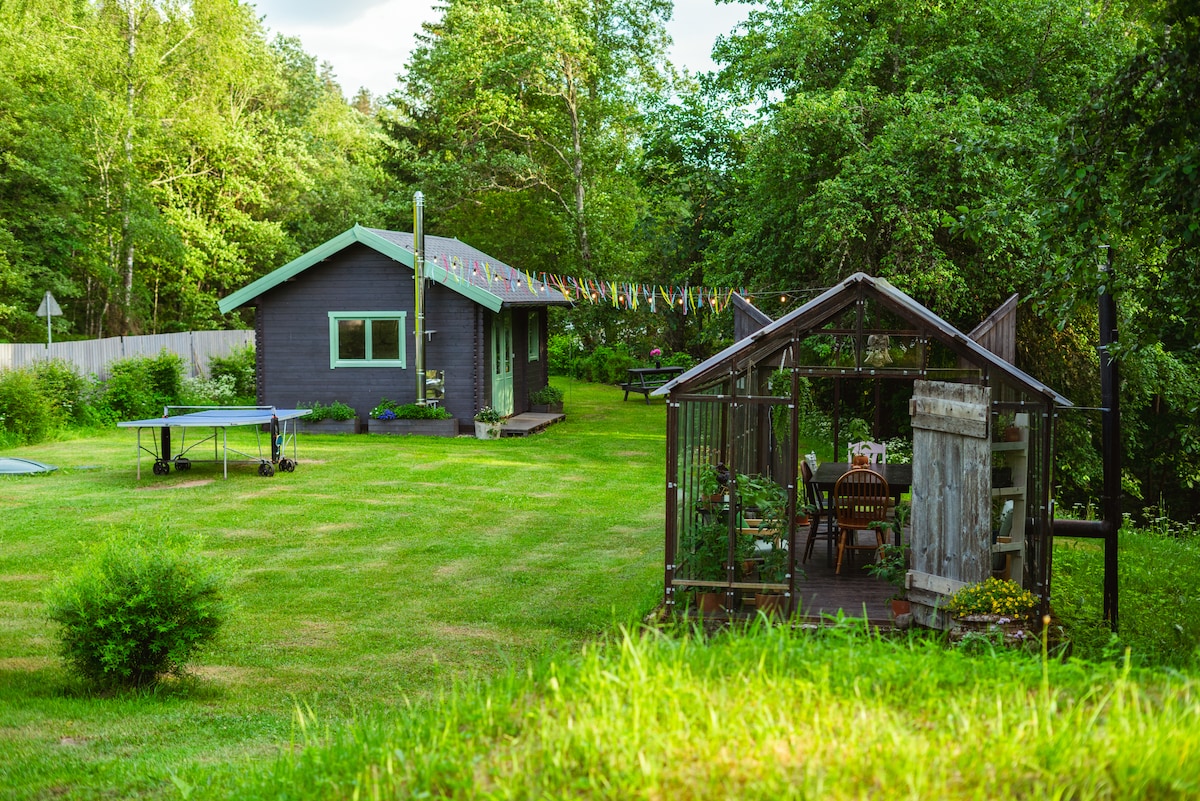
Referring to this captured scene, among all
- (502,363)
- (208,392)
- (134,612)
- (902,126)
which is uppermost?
(902,126)

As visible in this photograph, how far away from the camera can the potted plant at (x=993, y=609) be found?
25.2 ft

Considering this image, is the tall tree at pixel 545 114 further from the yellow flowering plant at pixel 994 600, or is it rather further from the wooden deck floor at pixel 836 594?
the yellow flowering plant at pixel 994 600

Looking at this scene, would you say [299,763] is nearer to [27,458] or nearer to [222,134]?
[27,458]

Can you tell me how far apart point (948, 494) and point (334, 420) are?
16318mm

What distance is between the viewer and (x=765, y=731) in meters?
3.82

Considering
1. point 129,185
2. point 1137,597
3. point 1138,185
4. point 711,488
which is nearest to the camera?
point 1138,185

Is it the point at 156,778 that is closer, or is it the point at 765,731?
the point at 765,731

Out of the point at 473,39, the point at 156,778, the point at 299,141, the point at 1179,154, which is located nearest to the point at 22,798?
the point at 156,778

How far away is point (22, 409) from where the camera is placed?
1933cm

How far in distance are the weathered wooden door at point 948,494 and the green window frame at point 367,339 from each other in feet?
51.0

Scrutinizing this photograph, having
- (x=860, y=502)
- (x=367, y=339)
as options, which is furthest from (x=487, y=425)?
(x=860, y=502)

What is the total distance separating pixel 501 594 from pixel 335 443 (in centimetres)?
1132

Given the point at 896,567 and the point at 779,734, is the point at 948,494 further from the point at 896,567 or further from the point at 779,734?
the point at 779,734

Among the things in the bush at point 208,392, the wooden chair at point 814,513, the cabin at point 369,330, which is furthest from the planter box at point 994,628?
the bush at point 208,392
